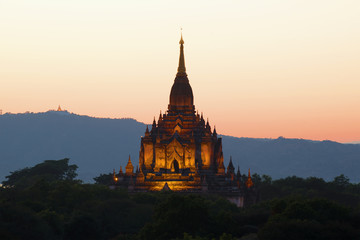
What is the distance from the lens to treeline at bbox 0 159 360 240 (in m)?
62.4

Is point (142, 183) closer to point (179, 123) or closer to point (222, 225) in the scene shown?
point (179, 123)

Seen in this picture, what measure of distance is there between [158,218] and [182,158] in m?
49.8

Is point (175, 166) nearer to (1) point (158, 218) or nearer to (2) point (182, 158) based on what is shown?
(2) point (182, 158)

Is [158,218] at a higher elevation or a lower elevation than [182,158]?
lower

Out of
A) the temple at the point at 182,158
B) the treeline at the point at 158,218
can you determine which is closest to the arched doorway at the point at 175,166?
the temple at the point at 182,158

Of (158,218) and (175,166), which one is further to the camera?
(175,166)

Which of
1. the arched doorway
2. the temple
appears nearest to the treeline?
the temple

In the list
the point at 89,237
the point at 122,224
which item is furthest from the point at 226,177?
Result: the point at 89,237

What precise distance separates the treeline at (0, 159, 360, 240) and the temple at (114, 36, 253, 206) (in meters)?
14.3

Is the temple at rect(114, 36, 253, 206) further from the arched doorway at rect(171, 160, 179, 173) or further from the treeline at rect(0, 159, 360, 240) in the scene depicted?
the treeline at rect(0, 159, 360, 240)

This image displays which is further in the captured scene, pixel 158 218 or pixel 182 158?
pixel 182 158

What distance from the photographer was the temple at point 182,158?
113 metres

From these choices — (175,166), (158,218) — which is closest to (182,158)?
(175,166)

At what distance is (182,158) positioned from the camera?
11856cm
